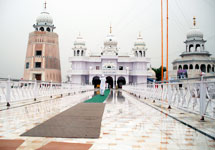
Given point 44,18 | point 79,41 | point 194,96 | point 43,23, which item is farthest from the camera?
point 44,18

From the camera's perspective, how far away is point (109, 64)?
44094 mm

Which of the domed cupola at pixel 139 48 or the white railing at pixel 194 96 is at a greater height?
the domed cupola at pixel 139 48

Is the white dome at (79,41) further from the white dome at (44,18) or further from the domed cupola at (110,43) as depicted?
the white dome at (44,18)

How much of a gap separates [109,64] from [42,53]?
15536 millimetres

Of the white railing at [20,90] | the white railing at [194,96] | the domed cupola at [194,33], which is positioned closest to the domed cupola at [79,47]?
the domed cupola at [194,33]

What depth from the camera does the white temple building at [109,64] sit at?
143 ft

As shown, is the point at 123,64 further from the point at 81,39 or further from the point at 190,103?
the point at 190,103

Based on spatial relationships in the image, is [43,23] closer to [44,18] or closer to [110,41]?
[44,18]

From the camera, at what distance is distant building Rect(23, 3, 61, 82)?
149 ft

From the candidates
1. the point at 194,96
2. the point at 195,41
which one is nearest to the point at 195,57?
the point at 195,41

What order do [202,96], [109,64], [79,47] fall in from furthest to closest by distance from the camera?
[79,47], [109,64], [202,96]

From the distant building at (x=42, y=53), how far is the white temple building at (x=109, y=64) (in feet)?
14.8

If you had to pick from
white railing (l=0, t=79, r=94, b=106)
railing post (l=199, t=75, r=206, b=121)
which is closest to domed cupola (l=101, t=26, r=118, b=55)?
white railing (l=0, t=79, r=94, b=106)

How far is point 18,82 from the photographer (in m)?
10.5
